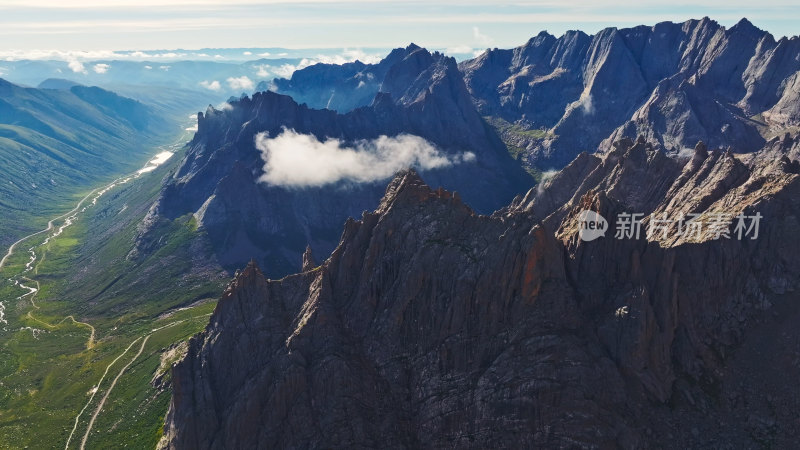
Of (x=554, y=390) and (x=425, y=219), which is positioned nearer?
(x=554, y=390)

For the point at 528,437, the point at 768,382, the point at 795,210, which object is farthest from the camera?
the point at 795,210

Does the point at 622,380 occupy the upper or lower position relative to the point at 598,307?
lower

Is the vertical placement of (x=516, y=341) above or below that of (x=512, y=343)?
above

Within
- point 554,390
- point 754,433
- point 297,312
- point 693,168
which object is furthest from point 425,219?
point 693,168

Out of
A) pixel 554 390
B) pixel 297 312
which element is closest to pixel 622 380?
pixel 554 390

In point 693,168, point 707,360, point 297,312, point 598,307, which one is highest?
point 693,168

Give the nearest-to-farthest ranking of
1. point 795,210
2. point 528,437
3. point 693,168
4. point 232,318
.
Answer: point 528,437 < point 795,210 < point 232,318 < point 693,168

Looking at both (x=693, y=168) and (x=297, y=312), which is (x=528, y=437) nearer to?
(x=297, y=312)
